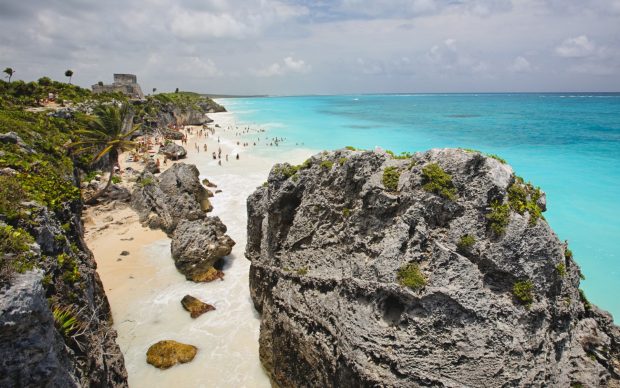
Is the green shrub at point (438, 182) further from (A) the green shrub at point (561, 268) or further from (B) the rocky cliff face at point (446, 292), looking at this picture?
(A) the green shrub at point (561, 268)

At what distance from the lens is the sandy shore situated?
12.0m

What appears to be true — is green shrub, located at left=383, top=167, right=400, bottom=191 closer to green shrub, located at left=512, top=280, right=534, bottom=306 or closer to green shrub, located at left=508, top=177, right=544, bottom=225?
green shrub, located at left=508, top=177, right=544, bottom=225

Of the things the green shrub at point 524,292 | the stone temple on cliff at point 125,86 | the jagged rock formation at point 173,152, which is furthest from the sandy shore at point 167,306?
the stone temple on cliff at point 125,86

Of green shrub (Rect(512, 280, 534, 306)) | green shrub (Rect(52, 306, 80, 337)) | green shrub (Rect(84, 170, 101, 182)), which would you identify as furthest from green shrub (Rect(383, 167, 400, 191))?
green shrub (Rect(84, 170, 101, 182))

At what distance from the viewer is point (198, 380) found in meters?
11.6

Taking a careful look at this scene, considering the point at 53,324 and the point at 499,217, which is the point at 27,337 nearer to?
the point at 53,324

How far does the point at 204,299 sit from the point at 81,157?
21.3m

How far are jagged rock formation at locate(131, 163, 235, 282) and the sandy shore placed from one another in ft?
2.39

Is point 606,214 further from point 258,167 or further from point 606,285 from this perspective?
point 258,167

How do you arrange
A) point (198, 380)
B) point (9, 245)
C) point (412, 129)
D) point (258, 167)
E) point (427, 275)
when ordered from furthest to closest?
1. point (412, 129)
2. point (258, 167)
3. point (198, 380)
4. point (427, 275)
5. point (9, 245)

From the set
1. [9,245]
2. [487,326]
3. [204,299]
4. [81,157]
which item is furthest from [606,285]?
[81,157]

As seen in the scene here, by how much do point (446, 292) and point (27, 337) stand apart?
8.27 m

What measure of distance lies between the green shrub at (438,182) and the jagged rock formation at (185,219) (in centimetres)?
1307

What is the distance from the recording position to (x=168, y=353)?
12422 mm
